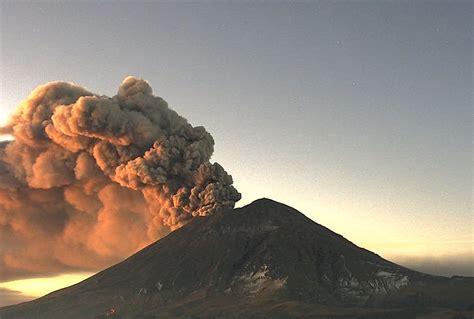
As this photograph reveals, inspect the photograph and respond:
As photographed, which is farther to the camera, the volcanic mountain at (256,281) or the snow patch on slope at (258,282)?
the snow patch on slope at (258,282)

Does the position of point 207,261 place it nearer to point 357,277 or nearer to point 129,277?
point 129,277

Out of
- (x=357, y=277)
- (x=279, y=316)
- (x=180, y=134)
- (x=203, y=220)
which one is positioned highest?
(x=180, y=134)

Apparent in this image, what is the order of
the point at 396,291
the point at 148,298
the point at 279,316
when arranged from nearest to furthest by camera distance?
the point at 279,316 < the point at 396,291 < the point at 148,298

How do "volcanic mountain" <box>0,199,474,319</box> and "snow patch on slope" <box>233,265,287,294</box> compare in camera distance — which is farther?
"snow patch on slope" <box>233,265,287,294</box>

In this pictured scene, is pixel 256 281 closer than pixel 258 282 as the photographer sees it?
No

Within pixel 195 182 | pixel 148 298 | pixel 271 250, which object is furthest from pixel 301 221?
pixel 148 298

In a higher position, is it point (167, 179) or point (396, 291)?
point (167, 179)

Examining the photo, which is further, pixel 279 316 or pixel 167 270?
pixel 167 270

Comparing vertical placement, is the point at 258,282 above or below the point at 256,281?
below
